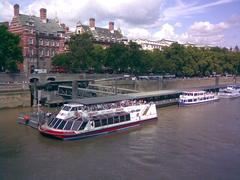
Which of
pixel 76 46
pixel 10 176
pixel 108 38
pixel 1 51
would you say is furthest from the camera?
pixel 108 38

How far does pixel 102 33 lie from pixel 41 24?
27.9 m

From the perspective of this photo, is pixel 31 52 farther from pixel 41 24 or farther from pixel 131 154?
pixel 131 154

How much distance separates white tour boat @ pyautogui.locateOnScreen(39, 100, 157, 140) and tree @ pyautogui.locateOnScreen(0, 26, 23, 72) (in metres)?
33.8

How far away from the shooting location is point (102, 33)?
119312 millimetres

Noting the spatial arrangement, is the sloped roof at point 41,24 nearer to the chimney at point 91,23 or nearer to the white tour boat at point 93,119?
the chimney at point 91,23

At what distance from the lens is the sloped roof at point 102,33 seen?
4520 inches

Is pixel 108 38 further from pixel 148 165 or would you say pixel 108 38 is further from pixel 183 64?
pixel 148 165

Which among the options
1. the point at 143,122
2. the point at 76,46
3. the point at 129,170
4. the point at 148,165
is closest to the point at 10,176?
the point at 129,170

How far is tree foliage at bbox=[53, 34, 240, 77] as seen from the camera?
85.4 meters

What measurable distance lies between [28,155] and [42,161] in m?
2.23

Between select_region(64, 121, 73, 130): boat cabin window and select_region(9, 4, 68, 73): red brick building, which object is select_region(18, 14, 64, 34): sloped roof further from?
select_region(64, 121, 73, 130): boat cabin window

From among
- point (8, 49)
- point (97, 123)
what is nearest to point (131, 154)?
point (97, 123)

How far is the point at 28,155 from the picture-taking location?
2973cm

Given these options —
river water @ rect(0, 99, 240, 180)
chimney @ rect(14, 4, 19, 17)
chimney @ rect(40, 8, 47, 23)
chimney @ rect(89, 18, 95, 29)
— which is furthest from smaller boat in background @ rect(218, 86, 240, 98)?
chimney @ rect(14, 4, 19, 17)
